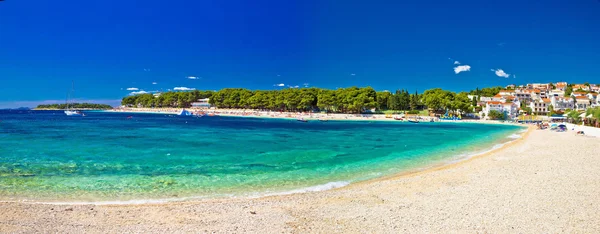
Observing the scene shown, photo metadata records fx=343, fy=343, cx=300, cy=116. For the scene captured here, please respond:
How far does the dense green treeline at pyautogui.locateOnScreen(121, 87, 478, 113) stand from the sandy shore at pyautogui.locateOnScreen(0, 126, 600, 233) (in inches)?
3379

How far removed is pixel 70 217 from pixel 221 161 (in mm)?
10341

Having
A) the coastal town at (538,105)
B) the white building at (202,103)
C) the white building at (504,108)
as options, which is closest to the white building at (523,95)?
the coastal town at (538,105)

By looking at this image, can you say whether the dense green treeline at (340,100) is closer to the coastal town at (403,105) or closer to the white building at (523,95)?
the coastal town at (403,105)

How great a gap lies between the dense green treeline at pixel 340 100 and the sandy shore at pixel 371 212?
85.8 m

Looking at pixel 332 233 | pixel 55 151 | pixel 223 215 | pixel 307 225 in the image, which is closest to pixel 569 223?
pixel 332 233

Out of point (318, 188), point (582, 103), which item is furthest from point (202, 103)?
point (318, 188)

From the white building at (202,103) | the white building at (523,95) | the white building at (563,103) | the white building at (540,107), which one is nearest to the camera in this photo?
the white building at (540,107)

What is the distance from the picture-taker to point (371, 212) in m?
9.18

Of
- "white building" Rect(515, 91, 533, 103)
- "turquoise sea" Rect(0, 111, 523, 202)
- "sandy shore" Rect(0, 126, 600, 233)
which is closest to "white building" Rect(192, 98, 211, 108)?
"white building" Rect(515, 91, 533, 103)

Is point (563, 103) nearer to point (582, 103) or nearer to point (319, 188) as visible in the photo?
point (582, 103)

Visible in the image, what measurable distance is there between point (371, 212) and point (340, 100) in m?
97.7

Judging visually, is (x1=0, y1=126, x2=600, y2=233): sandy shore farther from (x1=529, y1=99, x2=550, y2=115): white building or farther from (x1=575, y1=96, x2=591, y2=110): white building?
(x1=575, y1=96, x2=591, y2=110): white building

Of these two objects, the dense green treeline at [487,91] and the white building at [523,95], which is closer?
the white building at [523,95]

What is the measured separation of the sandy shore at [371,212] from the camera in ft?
25.8
